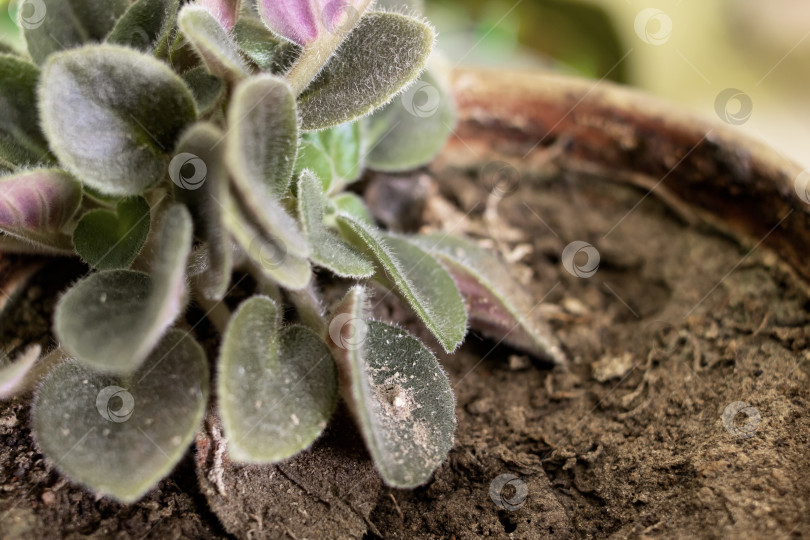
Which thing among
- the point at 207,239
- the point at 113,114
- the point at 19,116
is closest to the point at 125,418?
the point at 207,239

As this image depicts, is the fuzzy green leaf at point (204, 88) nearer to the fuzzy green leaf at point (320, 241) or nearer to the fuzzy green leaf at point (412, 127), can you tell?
the fuzzy green leaf at point (320, 241)

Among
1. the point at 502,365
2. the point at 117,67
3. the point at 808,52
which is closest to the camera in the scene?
the point at 117,67

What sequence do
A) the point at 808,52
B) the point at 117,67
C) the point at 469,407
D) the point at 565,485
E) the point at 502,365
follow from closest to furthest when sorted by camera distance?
the point at 117,67 < the point at 565,485 < the point at 469,407 < the point at 502,365 < the point at 808,52

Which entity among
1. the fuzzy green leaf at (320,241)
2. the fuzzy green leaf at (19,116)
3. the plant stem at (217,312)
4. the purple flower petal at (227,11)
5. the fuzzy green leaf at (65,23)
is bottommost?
the plant stem at (217,312)

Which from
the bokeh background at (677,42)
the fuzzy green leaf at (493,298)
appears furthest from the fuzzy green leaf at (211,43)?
the bokeh background at (677,42)

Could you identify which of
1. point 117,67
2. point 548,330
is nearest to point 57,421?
point 117,67

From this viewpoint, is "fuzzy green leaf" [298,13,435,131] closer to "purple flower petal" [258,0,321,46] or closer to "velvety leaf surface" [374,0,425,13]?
"purple flower petal" [258,0,321,46]

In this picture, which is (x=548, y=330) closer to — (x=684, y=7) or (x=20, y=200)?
(x=20, y=200)
